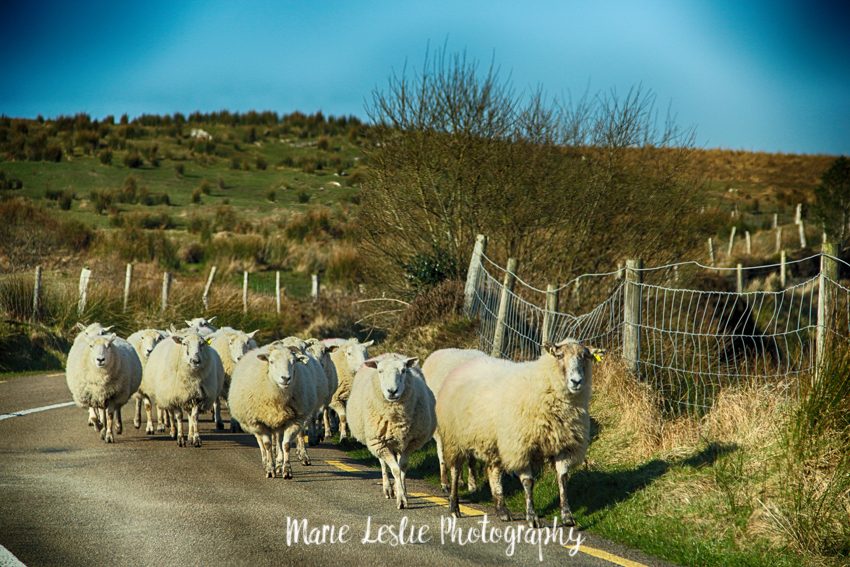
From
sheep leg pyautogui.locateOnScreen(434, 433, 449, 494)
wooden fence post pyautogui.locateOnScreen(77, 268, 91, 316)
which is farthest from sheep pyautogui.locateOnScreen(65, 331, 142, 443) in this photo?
wooden fence post pyautogui.locateOnScreen(77, 268, 91, 316)

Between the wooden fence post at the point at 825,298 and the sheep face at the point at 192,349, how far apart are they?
7.74 m

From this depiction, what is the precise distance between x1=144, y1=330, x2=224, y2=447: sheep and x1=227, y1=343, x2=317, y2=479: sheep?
1517 mm

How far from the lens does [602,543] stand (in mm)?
8219

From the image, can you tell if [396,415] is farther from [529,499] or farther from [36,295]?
[36,295]

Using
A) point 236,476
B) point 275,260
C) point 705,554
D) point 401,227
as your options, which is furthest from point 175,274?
point 705,554

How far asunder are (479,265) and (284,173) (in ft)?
156

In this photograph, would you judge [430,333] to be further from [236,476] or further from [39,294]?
[39,294]

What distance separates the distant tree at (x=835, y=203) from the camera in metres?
39.3

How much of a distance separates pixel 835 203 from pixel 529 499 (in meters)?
34.6

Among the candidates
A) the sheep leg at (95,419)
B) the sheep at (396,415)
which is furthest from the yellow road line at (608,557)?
the sheep leg at (95,419)

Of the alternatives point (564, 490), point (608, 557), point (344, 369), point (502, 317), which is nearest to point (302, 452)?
point (344, 369)

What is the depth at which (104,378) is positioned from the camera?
14.0 meters

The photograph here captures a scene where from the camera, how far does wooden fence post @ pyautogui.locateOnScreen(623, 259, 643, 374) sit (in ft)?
37.7

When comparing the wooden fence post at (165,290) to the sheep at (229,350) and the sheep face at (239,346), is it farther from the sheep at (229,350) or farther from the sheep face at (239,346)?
the sheep face at (239,346)
